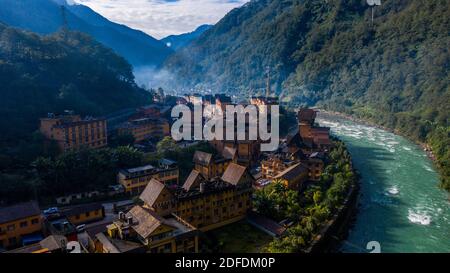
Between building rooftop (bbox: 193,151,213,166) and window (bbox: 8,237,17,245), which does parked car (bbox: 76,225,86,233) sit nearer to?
window (bbox: 8,237,17,245)

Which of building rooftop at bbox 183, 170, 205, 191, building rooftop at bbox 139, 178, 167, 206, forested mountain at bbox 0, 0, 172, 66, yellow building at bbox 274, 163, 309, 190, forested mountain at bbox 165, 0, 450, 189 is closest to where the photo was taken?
building rooftop at bbox 139, 178, 167, 206

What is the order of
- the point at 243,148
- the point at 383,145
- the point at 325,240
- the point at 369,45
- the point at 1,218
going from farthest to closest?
the point at 369,45 < the point at 383,145 < the point at 243,148 < the point at 325,240 < the point at 1,218

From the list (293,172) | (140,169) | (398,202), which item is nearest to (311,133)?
(293,172)

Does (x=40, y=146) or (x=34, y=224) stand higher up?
(x=40, y=146)

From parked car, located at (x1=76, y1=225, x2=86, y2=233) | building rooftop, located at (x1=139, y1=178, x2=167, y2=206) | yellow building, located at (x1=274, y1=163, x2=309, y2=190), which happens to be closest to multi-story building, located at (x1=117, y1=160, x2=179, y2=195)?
building rooftop, located at (x1=139, y1=178, x2=167, y2=206)
